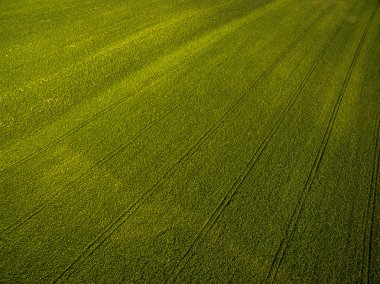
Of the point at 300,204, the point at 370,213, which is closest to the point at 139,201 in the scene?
the point at 300,204

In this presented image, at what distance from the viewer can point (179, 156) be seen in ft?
16.8

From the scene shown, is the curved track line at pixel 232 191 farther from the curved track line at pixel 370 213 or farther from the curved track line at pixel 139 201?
the curved track line at pixel 370 213

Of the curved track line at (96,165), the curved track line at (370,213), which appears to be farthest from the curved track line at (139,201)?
the curved track line at (370,213)

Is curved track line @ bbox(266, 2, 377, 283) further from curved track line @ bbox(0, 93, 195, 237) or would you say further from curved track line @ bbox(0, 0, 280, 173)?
curved track line @ bbox(0, 0, 280, 173)

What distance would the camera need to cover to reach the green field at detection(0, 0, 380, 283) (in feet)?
12.4

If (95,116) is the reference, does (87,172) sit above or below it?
below

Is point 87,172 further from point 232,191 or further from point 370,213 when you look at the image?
point 370,213

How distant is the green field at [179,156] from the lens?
3.77 meters

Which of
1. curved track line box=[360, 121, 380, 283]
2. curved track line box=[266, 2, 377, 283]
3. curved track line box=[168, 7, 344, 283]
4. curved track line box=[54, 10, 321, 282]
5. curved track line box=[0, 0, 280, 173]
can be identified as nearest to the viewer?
curved track line box=[54, 10, 321, 282]

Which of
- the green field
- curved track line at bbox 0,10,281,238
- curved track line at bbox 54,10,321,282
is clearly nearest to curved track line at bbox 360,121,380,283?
the green field

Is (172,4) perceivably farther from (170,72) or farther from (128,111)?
(128,111)

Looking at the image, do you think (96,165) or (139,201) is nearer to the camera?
(139,201)

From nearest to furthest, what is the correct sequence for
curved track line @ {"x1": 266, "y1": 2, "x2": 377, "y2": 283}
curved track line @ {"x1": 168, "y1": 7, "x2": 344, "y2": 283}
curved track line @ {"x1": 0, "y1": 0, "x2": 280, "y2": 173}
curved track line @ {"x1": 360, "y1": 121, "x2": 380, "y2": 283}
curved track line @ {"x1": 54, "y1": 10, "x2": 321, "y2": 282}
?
curved track line @ {"x1": 54, "y1": 10, "x2": 321, "y2": 282} < curved track line @ {"x1": 168, "y1": 7, "x2": 344, "y2": 283} < curved track line @ {"x1": 266, "y1": 2, "x2": 377, "y2": 283} < curved track line @ {"x1": 360, "y1": 121, "x2": 380, "y2": 283} < curved track line @ {"x1": 0, "y1": 0, "x2": 280, "y2": 173}

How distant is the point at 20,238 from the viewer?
12.0 feet
